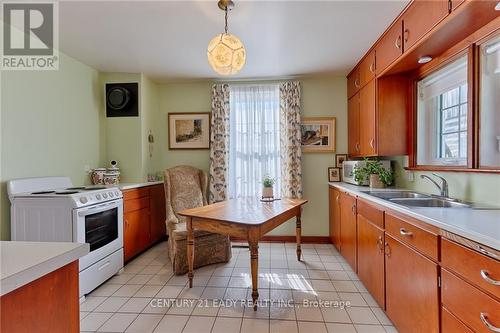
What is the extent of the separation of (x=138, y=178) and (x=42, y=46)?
1.83 meters

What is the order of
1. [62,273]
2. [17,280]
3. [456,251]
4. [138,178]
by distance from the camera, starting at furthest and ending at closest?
[138,178] < [456,251] < [62,273] < [17,280]

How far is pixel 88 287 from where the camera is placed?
2.35m

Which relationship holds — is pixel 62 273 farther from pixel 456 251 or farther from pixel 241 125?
pixel 241 125

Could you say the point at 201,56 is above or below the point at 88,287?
above

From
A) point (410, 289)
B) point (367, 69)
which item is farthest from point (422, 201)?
point (367, 69)

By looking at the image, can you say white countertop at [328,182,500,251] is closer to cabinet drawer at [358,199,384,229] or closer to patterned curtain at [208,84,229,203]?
cabinet drawer at [358,199,384,229]

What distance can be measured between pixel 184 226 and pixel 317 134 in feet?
7.56

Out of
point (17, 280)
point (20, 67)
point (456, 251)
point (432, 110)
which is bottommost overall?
point (456, 251)

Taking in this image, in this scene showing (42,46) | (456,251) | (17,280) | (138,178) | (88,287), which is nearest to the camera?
(17,280)

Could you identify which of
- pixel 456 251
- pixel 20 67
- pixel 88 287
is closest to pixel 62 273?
pixel 456 251

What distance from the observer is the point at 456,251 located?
1.19m

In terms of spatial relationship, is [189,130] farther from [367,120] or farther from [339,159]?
[367,120]

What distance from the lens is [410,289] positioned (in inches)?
63.4

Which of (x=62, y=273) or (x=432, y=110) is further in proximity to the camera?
(x=432, y=110)
